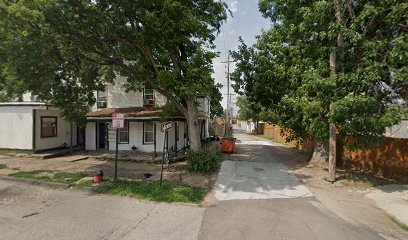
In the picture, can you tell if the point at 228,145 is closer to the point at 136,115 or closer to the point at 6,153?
the point at 136,115

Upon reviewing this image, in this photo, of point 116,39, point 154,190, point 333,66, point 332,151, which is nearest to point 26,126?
point 116,39

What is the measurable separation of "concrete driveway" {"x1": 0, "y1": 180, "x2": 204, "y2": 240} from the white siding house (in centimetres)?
790

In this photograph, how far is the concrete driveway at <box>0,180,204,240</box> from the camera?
5164 millimetres

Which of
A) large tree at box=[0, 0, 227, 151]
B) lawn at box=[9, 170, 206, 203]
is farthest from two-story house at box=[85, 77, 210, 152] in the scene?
lawn at box=[9, 170, 206, 203]

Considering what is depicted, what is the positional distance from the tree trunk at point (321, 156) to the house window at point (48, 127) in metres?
16.1

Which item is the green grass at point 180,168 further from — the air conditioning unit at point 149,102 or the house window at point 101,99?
the house window at point 101,99

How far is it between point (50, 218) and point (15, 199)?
2.41m

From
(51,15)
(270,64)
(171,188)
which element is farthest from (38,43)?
Answer: (270,64)

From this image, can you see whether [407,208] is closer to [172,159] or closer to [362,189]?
[362,189]

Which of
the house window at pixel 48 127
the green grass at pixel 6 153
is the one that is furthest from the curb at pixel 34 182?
the house window at pixel 48 127

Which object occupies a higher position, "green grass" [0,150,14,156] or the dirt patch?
"green grass" [0,150,14,156]

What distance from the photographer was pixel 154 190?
8062 millimetres

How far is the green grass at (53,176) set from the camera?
922 cm

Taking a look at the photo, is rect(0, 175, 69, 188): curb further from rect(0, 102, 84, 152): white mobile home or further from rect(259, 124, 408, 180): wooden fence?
rect(259, 124, 408, 180): wooden fence
